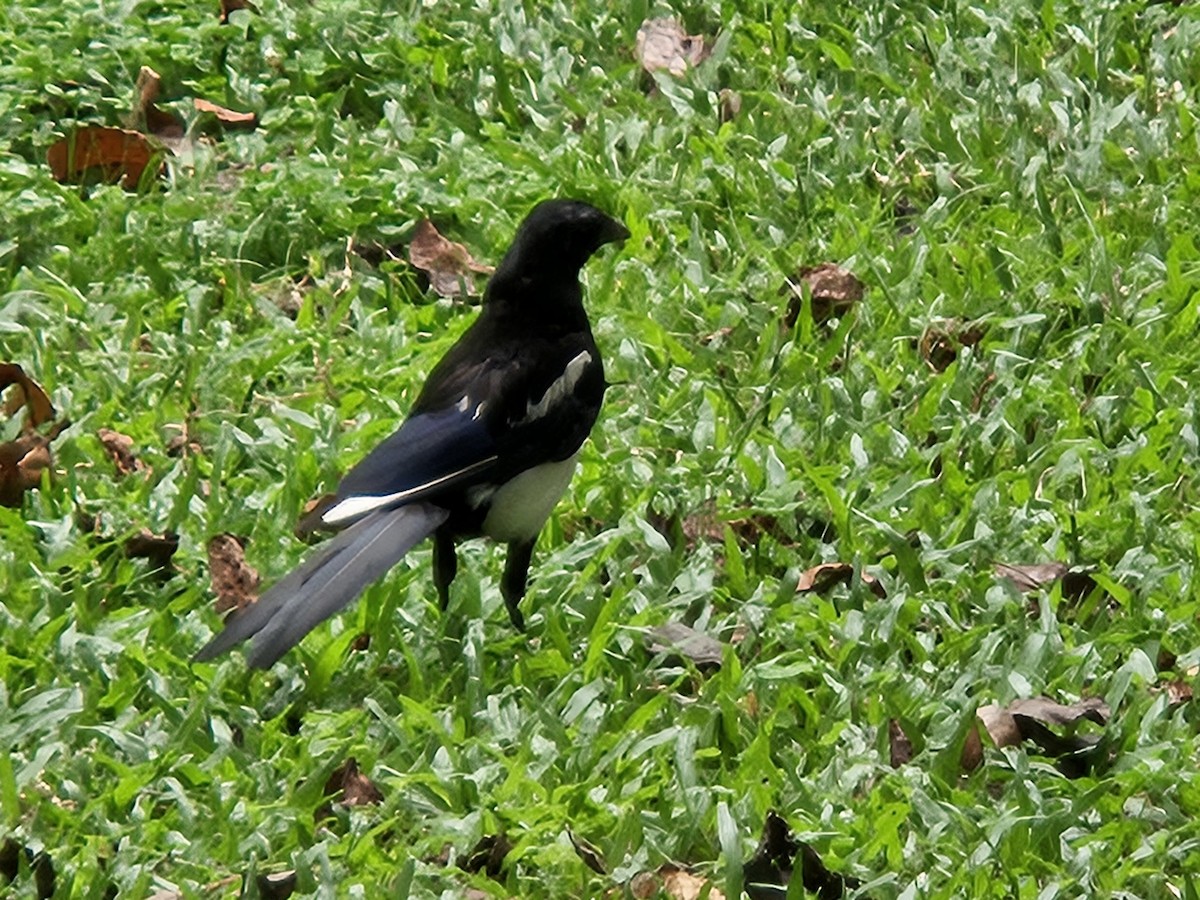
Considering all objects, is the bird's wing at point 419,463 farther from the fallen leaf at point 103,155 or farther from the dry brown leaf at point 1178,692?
the fallen leaf at point 103,155

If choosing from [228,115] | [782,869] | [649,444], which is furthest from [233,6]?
[782,869]

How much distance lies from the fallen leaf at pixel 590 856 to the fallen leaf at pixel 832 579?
1.14 m

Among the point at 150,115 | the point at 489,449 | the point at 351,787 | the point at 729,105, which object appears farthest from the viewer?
the point at 729,105

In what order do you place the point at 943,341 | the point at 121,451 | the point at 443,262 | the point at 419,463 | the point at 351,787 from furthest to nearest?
the point at 443,262 → the point at 943,341 → the point at 121,451 → the point at 419,463 → the point at 351,787

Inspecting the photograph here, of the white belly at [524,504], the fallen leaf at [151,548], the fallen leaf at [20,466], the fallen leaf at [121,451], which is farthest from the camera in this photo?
the fallen leaf at [121,451]

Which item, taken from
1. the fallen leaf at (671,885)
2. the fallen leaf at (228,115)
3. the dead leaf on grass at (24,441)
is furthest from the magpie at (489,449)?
the fallen leaf at (228,115)

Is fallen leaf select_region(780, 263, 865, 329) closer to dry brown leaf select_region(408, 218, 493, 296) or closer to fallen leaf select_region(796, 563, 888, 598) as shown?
dry brown leaf select_region(408, 218, 493, 296)

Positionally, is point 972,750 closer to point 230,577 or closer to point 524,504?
point 524,504

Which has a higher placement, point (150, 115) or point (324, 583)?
point (324, 583)

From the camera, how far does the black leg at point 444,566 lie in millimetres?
5594

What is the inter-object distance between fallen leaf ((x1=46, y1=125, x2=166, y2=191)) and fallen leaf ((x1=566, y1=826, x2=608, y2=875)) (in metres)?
3.43

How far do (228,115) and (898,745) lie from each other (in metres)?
3.55

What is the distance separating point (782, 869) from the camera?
15.2 feet

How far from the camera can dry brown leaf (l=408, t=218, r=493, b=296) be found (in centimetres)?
707
